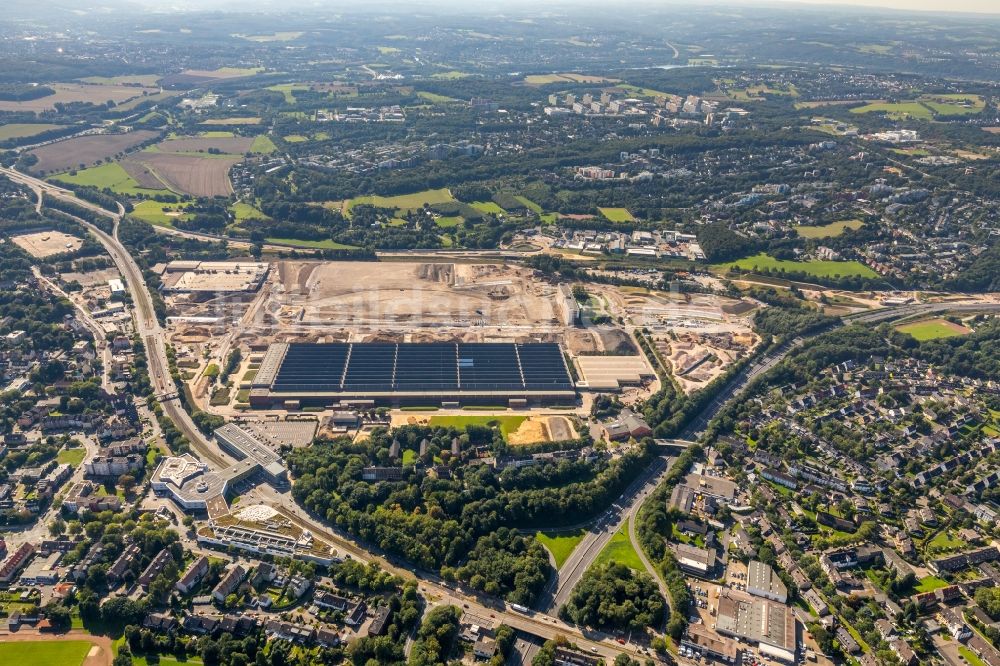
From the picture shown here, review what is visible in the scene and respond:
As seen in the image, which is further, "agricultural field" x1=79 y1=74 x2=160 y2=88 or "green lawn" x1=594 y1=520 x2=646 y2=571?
"agricultural field" x1=79 y1=74 x2=160 y2=88

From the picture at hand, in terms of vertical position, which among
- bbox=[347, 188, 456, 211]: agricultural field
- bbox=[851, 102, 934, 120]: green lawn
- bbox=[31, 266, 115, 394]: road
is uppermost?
bbox=[851, 102, 934, 120]: green lawn

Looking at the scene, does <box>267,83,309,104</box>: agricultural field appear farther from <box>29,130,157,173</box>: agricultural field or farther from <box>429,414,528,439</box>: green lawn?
<box>429,414,528,439</box>: green lawn

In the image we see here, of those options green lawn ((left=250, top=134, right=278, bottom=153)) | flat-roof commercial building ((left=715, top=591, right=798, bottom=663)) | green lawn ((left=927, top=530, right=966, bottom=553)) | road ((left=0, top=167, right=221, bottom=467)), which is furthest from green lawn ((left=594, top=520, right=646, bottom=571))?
green lawn ((left=250, top=134, right=278, bottom=153))

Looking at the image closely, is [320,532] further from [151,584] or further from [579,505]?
[579,505]

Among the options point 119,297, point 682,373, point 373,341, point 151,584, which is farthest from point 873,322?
point 119,297

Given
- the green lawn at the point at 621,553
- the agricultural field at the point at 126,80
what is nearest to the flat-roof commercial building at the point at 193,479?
the green lawn at the point at 621,553

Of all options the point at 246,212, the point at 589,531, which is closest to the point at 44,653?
the point at 589,531

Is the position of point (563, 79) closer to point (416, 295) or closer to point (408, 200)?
point (408, 200)

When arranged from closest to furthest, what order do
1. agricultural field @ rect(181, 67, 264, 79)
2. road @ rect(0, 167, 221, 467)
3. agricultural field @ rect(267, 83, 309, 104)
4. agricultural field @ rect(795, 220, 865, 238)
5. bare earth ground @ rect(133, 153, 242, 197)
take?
road @ rect(0, 167, 221, 467) < agricultural field @ rect(795, 220, 865, 238) < bare earth ground @ rect(133, 153, 242, 197) < agricultural field @ rect(267, 83, 309, 104) < agricultural field @ rect(181, 67, 264, 79)
